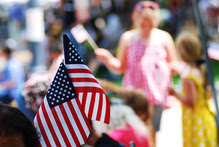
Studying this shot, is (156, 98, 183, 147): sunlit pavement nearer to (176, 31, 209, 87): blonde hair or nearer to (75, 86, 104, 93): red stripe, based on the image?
Result: (176, 31, 209, 87): blonde hair

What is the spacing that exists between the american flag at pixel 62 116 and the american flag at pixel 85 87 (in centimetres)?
3

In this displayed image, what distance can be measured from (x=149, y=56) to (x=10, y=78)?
11.7 feet

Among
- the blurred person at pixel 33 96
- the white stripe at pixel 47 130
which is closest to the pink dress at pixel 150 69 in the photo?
the blurred person at pixel 33 96

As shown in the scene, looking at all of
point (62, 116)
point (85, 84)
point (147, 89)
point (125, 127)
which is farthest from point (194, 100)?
point (62, 116)

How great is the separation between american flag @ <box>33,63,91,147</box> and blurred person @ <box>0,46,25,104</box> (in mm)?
4635

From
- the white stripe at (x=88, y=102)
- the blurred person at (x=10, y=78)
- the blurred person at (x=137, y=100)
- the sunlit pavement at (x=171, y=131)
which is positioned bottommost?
the sunlit pavement at (x=171, y=131)

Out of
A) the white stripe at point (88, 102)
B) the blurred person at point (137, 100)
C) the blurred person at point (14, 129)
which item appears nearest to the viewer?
the blurred person at point (14, 129)

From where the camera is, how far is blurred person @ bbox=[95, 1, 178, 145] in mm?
4180

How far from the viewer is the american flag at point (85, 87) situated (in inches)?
89.9

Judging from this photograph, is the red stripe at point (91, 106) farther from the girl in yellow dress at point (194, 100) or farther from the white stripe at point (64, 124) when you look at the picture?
the girl in yellow dress at point (194, 100)

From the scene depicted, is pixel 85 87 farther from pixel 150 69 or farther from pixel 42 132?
pixel 150 69

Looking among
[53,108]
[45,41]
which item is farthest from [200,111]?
[45,41]

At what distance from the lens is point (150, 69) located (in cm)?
418

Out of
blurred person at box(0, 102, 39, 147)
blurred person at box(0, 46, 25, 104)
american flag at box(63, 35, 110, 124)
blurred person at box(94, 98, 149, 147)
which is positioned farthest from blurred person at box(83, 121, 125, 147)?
blurred person at box(0, 46, 25, 104)
